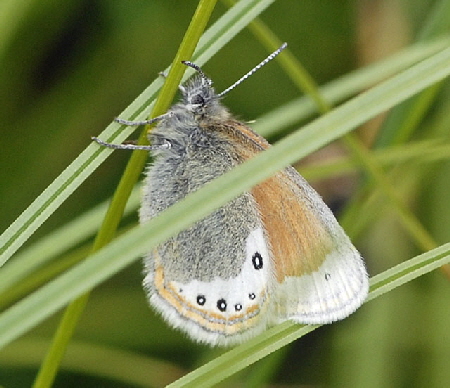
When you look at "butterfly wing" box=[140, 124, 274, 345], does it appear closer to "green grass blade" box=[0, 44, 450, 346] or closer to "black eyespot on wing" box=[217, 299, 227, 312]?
"black eyespot on wing" box=[217, 299, 227, 312]

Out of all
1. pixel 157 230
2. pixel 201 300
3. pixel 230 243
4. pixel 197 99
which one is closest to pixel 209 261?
pixel 230 243

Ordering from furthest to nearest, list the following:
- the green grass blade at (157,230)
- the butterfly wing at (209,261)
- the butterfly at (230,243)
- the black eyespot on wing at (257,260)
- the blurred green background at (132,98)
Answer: the blurred green background at (132,98), the black eyespot on wing at (257,260), the butterfly wing at (209,261), the butterfly at (230,243), the green grass blade at (157,230)

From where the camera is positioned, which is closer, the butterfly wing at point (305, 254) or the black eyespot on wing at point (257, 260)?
the butterfly wing at point (305, 254)

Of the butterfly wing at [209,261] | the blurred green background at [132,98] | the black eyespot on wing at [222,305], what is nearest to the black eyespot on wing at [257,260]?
the butterfly wing at [209,261]

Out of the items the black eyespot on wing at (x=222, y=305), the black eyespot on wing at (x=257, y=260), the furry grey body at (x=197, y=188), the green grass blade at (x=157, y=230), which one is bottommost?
→ the green grass blade at (x=157, y=230)

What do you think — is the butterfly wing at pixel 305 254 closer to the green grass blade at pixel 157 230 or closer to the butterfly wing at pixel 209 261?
the butterfly wing at pixel 209 261

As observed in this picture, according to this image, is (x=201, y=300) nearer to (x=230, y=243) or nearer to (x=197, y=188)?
(x=230, y=243)

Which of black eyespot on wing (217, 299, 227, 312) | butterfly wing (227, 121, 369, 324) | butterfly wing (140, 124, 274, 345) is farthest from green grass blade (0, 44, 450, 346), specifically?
black eyespot on wing (217, 299, 227, 312)

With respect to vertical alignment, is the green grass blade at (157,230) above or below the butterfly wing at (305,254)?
below
